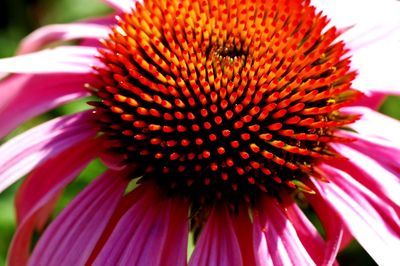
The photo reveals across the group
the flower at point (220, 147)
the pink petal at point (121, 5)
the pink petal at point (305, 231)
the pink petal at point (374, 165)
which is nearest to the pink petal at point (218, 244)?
the flower at point (220, 147)

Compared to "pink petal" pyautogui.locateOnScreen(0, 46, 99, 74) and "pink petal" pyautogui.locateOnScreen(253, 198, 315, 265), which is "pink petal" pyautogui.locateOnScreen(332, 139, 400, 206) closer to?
"pink petal" pyautogui.locateOnScreen(253, 198, 315, 265)

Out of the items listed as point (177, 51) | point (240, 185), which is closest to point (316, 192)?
point (240, 185)

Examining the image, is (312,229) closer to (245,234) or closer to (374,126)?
(245,234)

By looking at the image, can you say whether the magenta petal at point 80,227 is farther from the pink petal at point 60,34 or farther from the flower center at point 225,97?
the pink petal at point 60,34

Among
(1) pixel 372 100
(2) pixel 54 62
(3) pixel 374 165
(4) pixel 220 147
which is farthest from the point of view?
(1) pixel 372 100

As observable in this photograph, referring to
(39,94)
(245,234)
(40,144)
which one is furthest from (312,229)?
(39,94)

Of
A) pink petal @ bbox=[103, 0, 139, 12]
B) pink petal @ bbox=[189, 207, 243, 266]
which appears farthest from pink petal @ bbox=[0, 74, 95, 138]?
pink petal @ bbox=[189, 207, 243, 266]
